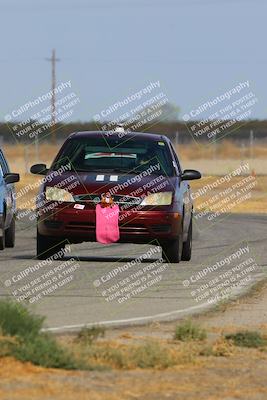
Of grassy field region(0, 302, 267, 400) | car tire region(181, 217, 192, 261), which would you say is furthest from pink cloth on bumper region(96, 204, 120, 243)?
grassy field region(0, 302, 267, 400)

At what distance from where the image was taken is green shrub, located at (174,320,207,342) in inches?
495

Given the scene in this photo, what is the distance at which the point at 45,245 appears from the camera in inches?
849

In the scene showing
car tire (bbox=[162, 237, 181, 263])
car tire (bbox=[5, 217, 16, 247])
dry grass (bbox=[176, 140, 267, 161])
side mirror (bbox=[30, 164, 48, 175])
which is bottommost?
car tire (bbox=[162, 237, 181, 263])

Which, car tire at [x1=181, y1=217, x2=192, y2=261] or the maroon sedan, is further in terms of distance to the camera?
car tire at [x1=181, y1=217, x2=192, y2=261]

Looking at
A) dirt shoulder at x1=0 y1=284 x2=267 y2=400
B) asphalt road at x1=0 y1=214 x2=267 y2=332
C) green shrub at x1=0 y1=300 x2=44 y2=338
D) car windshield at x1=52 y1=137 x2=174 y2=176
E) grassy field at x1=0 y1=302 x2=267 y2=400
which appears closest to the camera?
dirt shoulder at x1=0 y1=284 x2=267 y2=400

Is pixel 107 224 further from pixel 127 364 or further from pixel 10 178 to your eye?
pixel 127 364

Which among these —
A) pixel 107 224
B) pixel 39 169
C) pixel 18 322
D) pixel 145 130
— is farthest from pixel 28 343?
pixel 145 130

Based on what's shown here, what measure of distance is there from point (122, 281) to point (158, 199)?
2.65m

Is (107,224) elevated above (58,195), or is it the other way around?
(58,195)

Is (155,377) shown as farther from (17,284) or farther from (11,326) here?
(17,284)

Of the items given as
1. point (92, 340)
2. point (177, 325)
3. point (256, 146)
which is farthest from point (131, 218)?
point (256, 146)

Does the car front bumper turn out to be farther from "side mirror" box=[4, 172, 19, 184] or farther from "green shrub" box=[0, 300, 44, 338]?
"green shrub" box=[0, 300, 44, 338]

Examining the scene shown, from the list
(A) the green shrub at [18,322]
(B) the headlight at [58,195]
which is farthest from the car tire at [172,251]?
(A) the green shrub at [18,322]

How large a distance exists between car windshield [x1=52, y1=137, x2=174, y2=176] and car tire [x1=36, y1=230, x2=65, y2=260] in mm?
1036
